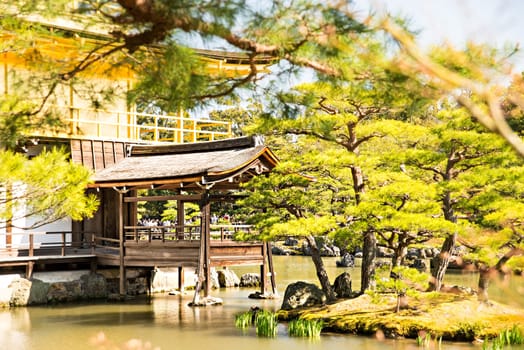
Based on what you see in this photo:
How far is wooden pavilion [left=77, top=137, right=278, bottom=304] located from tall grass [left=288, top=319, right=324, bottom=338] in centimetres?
297

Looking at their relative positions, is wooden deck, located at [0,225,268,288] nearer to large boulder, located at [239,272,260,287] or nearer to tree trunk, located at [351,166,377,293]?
→ large boulder, located at [239,272,260,287]

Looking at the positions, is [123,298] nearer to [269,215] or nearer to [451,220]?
[269,215]

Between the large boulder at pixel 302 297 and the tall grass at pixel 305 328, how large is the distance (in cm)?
120

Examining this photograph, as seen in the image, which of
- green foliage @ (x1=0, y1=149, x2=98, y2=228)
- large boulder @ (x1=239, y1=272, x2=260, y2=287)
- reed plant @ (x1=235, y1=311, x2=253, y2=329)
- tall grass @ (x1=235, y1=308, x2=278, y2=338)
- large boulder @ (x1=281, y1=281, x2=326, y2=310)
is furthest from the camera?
large boulder @ (x1=239, y1=272, x2=260, y2=287)

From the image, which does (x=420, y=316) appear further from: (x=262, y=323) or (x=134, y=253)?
(x=134, y=253)

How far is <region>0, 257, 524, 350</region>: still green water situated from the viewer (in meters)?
8.10

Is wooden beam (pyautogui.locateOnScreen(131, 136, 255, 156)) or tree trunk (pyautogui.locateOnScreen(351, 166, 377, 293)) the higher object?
wooden beam (pyautogui.locateOnScreen(131, 136, 255, 156))

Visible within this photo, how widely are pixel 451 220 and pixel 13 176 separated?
5.99 m

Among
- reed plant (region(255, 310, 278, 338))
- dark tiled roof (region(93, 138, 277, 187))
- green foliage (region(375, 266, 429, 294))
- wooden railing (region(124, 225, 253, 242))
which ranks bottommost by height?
reed plant (region(255, 310, 278, 338))

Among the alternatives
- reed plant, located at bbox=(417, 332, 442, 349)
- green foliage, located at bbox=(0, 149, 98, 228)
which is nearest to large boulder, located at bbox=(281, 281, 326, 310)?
reed plant, located at bbox=(417, 332, 442, 349)

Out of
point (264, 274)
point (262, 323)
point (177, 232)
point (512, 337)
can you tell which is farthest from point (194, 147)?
point (512, 337)

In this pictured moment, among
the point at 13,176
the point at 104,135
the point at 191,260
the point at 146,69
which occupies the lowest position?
the point at 191,260

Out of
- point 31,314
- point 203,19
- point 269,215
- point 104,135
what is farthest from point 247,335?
point 104,135

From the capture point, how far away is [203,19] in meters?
3.82
